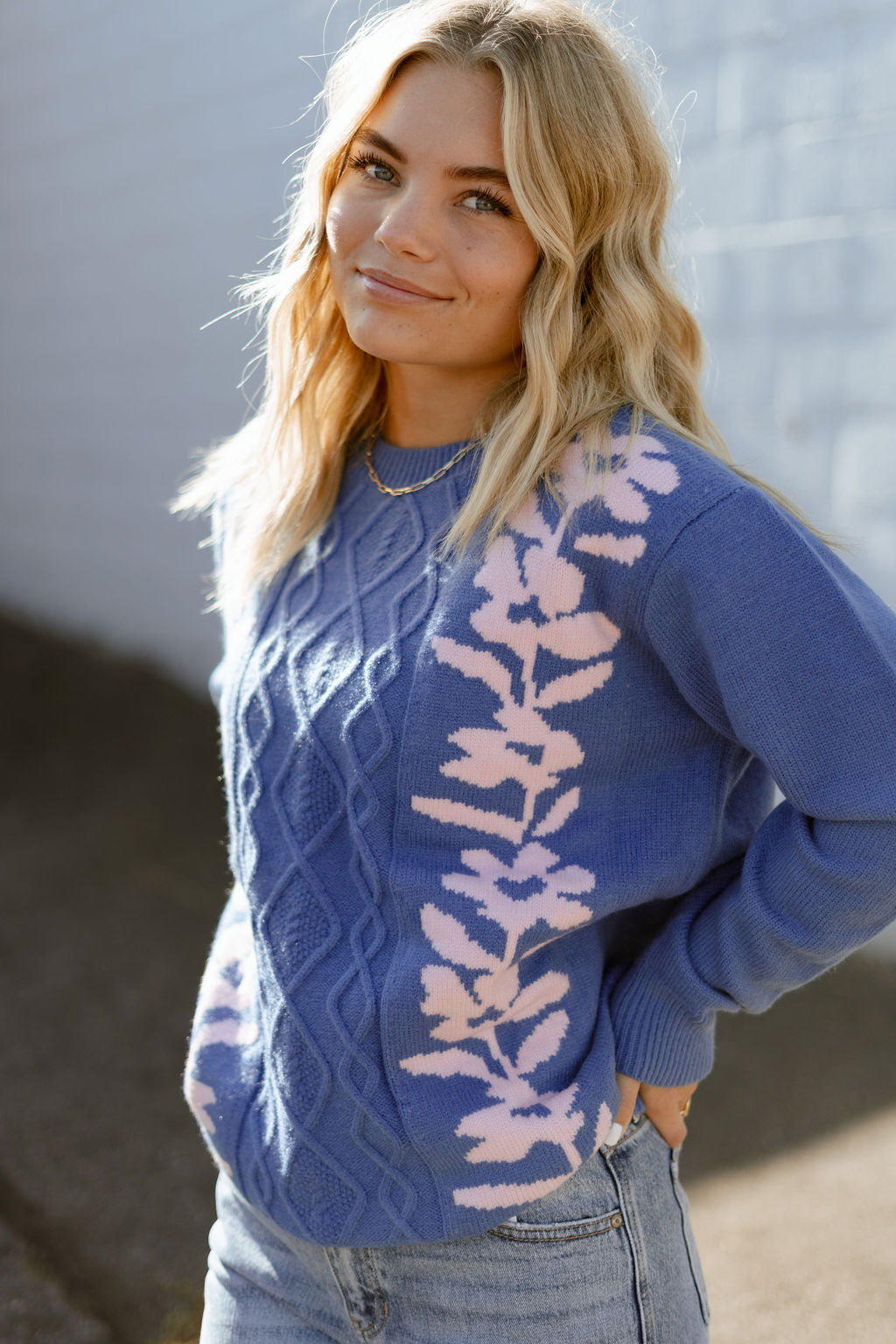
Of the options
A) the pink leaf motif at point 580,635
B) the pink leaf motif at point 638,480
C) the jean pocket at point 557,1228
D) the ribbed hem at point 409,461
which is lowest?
the jean pocket at point 557,1228

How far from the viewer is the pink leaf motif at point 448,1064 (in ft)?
3.98

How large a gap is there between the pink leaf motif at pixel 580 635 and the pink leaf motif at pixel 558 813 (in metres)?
0.14

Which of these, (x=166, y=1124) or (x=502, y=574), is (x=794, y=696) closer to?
(x=502, y=574)

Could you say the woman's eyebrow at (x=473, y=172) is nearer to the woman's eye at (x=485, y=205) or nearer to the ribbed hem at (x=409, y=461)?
the woman's eye at (x=485, y=205)

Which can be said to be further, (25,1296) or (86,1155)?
(86,1155)

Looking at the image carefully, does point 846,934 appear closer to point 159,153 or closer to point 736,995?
point 736,995

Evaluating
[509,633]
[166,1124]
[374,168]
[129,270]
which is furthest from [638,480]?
[129,270]

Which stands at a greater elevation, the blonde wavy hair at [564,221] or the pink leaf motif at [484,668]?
the blonde wavy hair at [564,221]

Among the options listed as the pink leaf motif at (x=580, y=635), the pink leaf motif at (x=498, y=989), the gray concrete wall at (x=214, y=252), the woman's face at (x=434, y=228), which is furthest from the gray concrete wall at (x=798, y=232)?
the pink leaf motif at (x=498, y=989)

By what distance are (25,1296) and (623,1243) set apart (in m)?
1.43

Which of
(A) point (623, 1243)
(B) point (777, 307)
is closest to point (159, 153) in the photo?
(B) point (777, 307)

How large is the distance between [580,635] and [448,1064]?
0.44 metres

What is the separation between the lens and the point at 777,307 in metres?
2.78

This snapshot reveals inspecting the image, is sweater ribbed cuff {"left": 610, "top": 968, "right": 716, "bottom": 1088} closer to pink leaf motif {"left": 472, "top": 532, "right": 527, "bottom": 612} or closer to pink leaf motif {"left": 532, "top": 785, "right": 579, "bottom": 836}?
pink leaf motif {"left": 532, "top": 785, "right": 579, "bottom": 836}
